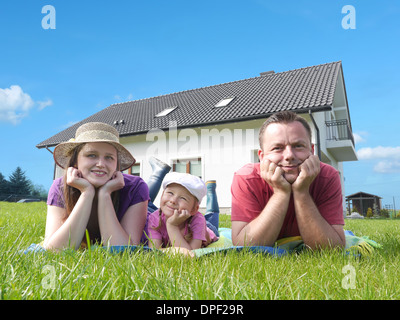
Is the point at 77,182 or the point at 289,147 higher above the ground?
the point at 289,147

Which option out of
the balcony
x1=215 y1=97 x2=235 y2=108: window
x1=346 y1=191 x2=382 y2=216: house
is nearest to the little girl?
x1=215 y1=97 x2=235 y2=108: window

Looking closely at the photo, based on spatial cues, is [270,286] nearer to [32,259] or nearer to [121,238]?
[32,259]

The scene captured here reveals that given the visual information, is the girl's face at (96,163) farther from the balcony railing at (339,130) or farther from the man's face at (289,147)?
the balcony railing at (339,130)

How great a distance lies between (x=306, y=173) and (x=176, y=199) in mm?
1168

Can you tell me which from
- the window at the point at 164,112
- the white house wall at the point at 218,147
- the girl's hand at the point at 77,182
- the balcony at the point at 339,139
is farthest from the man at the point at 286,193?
the window at the point at 164,112

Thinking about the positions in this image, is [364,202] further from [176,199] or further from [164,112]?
[176,199]

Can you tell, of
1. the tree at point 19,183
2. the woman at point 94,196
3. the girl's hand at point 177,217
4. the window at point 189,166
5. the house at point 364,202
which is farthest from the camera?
the tree at point 19,183

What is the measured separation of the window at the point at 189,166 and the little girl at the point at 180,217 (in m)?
10.9

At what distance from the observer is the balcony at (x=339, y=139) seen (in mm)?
15594

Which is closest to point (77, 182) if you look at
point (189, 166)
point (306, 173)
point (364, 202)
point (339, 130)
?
point (306, 173)

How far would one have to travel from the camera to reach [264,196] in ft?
8.44

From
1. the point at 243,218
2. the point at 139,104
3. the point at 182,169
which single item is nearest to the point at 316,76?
the point at 182,169

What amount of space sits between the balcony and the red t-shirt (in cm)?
1408

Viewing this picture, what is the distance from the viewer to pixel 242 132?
13539 mm
